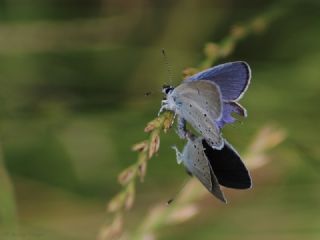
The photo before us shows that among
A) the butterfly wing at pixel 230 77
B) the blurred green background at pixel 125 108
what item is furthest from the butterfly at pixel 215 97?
the blurred green background at pixel 125 108

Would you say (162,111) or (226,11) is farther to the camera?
(226,11)

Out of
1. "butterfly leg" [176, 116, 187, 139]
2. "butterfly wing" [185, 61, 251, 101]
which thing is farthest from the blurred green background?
"butterfly wing" [185, 61, 251, 101]

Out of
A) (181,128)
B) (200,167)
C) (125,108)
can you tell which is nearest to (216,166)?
(200,167)

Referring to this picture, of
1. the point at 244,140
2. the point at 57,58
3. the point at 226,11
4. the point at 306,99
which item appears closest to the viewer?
the point at 244,140

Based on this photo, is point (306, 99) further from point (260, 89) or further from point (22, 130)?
point (22, 130)

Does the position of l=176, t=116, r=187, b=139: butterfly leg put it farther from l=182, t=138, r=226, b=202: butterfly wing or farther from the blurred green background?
the blurred green background

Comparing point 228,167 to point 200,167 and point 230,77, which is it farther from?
point 230,77

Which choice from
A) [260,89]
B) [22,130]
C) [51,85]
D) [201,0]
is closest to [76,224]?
[22,130]

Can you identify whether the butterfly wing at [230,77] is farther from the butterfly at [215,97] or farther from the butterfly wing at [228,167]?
the butterfly wing at [228,167]
